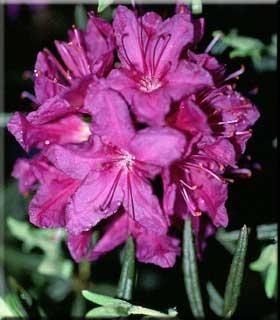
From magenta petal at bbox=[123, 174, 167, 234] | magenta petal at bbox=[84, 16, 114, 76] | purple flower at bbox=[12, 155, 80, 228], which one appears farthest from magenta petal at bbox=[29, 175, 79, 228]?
magenta petal at bbox=[84, 16, 114, 76]

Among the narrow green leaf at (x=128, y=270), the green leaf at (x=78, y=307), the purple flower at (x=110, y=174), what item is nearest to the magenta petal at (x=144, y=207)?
the purple flower at (x=110, y=174)

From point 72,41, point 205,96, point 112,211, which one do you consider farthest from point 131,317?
point 72,41

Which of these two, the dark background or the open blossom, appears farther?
the dark background

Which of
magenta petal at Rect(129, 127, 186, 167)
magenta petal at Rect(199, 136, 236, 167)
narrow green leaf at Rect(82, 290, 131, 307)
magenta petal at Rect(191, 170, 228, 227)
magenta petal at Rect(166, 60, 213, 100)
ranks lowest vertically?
narrow green leaf at Rect(82, 290, 131, 307)

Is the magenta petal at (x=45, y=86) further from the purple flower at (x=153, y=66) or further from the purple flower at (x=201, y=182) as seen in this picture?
the purple flower at (x=201, y=182)

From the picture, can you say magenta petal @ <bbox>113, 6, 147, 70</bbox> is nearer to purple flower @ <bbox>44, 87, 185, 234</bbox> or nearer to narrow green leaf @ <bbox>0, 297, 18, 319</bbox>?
purple flower @ <bbox>44, 87, 185, 234</bbox>

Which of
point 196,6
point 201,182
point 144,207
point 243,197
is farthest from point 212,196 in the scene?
point 196,6
